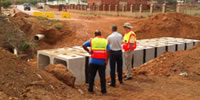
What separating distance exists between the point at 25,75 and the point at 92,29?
13565mm

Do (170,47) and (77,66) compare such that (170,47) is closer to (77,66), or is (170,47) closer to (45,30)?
(77,66)

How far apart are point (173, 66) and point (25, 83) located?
587 centimetres

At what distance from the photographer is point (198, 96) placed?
19.4 ft

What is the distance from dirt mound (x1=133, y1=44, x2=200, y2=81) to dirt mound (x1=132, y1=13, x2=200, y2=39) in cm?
941

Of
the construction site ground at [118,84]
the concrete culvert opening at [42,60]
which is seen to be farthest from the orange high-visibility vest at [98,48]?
the concrete culvert opening at [42,60]

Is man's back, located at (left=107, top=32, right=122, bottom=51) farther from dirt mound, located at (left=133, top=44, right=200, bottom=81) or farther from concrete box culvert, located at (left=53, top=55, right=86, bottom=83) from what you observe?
dirt mound, located at (left=133, top=44, right=200, bottom=81)

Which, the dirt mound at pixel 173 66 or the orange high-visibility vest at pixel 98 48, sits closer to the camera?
the orange high-visibility vest at pixel 98 48

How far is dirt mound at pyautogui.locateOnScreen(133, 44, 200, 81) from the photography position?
811cm

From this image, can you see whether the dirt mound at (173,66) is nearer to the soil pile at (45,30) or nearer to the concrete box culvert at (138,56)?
the concrete box culvert at (138,56)

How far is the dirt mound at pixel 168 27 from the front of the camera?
18.7 m

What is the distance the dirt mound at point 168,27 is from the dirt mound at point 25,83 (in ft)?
46.8

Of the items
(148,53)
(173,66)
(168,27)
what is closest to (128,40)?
(173,66)

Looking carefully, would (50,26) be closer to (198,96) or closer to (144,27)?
(144,27)

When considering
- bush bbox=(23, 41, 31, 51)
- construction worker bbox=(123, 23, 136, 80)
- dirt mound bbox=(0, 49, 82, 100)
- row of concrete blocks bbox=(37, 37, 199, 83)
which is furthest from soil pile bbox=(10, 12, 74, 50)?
dirt mound bbox=(0, 49, 82, 100)
